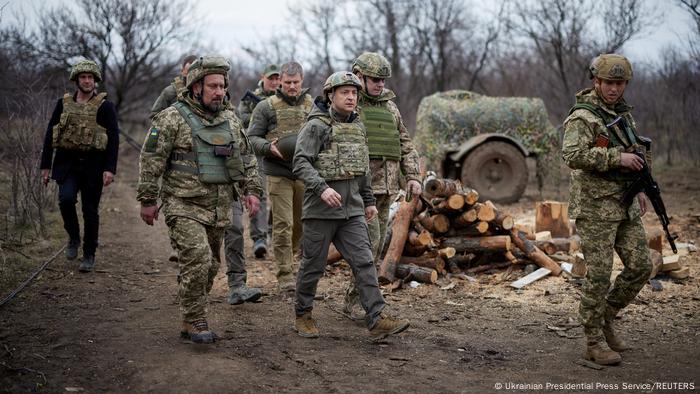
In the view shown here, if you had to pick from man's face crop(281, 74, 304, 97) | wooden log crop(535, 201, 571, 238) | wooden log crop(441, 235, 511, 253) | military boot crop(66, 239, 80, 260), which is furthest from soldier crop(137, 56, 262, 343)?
wooden log crop(535, 201, 571, 238)

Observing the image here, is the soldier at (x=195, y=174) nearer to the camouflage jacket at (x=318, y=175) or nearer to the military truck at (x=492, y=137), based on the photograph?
the camouflage jacket at (x=318, y=175)

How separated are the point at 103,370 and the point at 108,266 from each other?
12.4 feet

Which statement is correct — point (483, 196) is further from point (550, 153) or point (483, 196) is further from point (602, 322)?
point (602, 322)

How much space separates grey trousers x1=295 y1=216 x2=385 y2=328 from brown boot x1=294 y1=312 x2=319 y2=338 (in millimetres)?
309

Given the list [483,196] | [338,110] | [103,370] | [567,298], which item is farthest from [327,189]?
[483,196]

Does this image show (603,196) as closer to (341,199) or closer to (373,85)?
(341,199)

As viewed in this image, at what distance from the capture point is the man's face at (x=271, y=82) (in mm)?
8062

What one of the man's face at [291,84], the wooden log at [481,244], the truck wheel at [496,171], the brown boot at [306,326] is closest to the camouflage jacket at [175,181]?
the brown boot at [306,326]

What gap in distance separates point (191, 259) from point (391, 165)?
1.94 m

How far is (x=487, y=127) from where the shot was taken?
1357 cm

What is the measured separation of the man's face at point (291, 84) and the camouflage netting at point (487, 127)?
6.70 meters

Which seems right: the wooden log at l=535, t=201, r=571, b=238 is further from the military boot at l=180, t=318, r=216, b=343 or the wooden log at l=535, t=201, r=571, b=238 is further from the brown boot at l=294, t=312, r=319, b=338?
the military boot at l=180, t=318, r=216, b=343

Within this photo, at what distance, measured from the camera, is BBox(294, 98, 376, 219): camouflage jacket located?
5.09 meters

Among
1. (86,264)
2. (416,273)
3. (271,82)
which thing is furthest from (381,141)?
(86,264)
